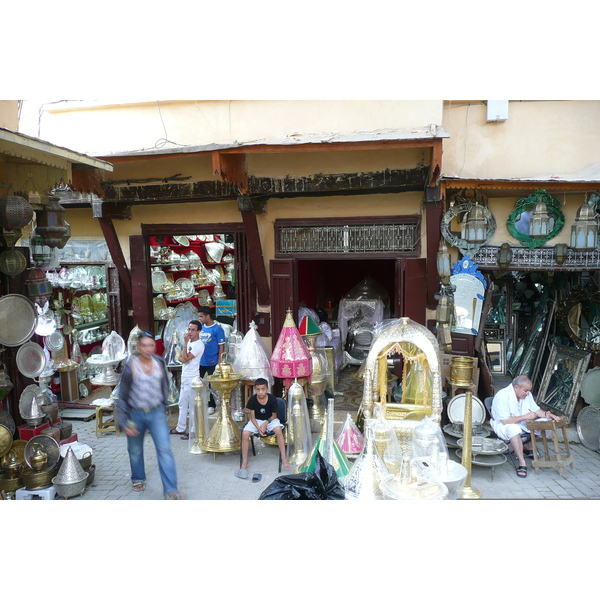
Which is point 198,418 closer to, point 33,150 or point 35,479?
point 35,479

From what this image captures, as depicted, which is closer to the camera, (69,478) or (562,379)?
(69,478)

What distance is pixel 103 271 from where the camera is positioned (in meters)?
7.90

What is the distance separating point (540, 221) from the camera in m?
5.71

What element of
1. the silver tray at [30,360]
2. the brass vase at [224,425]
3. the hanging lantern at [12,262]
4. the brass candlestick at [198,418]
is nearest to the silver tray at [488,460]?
the brass vase at [224,425]

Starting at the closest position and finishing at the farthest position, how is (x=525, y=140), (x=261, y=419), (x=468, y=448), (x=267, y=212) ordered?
1. (x=468, y=448)
2. (x=261, y=419)
3. (x=525, y=140)
4. (x=267, y=212)

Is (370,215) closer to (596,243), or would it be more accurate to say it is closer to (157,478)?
(596,243)

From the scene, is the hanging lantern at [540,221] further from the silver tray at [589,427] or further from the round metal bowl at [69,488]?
the round metal bowl at [69,488]

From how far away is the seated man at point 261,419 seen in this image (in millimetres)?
4938

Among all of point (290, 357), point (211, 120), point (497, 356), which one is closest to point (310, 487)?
point (290, 357)

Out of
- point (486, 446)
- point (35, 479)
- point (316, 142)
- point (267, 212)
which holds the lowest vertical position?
point (35, 479)

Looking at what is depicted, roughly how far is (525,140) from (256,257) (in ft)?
13.0

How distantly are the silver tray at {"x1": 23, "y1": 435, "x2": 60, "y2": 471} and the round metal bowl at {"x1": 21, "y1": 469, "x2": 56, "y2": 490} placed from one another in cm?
9

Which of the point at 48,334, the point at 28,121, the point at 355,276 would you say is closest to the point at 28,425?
the point at 48,334

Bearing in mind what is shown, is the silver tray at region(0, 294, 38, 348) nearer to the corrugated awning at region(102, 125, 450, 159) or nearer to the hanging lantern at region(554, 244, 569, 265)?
the corrugated awning at region(102, 125, 450, 159)
